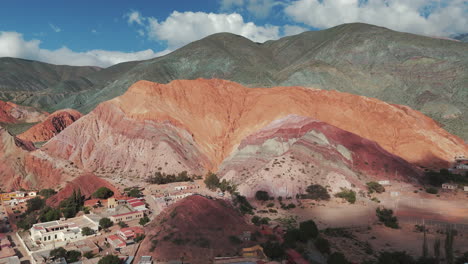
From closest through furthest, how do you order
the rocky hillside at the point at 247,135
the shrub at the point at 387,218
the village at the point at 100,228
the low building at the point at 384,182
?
the village at the point at 100,228 < the shrub at the point at 387,218 < the low building at the point at 384,182 < the rocky hillside at the point at 247,135

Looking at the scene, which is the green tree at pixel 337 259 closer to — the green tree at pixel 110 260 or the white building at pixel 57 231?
the green tree at pixel 110 260

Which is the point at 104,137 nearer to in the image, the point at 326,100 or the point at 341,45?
the point at 326,100

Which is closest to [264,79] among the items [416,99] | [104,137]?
[416,99]

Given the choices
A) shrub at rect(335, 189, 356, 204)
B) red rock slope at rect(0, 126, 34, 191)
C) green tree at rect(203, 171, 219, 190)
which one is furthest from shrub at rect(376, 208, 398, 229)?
red rock slope at rect(0, 126, 34, 191)

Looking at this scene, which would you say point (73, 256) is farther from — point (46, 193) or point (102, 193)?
point (46, 193)

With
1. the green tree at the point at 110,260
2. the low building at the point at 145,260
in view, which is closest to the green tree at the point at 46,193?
the green tree at the point at 110,260

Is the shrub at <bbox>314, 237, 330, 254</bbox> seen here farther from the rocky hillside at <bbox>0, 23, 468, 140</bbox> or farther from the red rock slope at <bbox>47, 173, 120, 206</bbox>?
the rocky hillside at <bbox>0, 23, 468, 140</bbox>

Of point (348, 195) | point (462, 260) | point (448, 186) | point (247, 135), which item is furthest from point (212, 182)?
point (448, 186)
